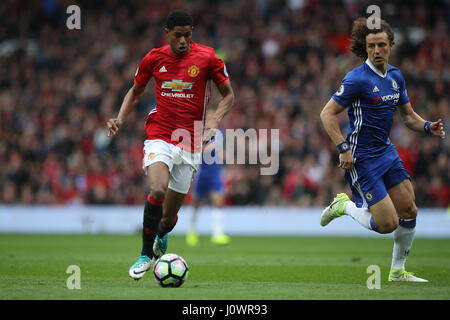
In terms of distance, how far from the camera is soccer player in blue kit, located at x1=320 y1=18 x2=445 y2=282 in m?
7.81

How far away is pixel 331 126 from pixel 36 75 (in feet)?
64.5

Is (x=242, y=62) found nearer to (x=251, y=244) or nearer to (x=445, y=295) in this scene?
(x=251, y=244)

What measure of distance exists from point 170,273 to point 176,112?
199 cm

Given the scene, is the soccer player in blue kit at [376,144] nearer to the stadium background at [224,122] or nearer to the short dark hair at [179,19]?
the short dark hair at [179,19]

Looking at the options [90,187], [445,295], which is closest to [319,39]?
[90,187]

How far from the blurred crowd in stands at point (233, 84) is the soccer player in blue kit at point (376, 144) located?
11.1 metres

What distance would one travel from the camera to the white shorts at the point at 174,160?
8102 mm

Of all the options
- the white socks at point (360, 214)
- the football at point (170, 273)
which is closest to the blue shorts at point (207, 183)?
the white socks at point (360, 214)

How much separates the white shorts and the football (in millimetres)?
1230

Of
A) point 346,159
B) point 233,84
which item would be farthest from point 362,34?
point 233,84

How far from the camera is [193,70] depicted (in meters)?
8.33

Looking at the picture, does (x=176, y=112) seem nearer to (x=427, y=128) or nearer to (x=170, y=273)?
(x=170, y=273)

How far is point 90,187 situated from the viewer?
21.5 m

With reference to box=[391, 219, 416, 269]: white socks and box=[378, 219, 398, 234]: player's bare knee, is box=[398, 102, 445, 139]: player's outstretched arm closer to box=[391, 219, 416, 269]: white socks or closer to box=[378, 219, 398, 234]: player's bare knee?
box=[391, 219, 416, 269]: white socks
